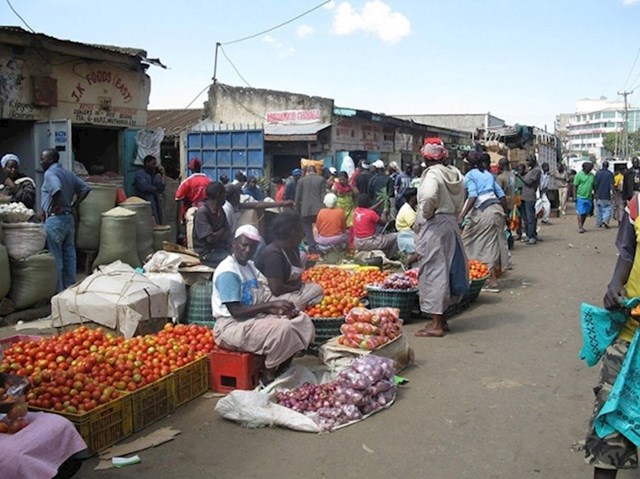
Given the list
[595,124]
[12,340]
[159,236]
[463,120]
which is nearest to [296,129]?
[159,236]

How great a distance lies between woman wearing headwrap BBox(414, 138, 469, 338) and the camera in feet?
23.6

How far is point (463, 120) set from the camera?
40781mm

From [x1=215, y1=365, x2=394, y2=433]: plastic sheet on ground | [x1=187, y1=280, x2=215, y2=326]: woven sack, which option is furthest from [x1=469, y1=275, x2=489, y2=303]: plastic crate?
[x1=215, y1=365, x2=394, y2=433]: plastic sheet on ground

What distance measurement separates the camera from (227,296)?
537 centimetres

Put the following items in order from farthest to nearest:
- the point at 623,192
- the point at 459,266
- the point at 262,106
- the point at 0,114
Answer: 1. the point at 262,106
2. the point at 623,192
3. the point at 0,114
4. the point at 459,266

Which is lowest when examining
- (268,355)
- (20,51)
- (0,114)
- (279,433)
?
(279,433)

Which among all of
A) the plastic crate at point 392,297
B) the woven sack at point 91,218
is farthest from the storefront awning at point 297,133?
the plastic crate at point 392,297

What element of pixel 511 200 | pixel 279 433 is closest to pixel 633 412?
pixel 279 433

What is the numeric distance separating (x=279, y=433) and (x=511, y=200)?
11473 mm

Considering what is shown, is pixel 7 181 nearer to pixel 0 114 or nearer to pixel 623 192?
pixel 0 114

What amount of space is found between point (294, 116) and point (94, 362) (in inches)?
650

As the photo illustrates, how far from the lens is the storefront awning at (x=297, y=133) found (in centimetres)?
1912

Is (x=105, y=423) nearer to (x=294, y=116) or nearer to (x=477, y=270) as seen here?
(x=477, y=270)

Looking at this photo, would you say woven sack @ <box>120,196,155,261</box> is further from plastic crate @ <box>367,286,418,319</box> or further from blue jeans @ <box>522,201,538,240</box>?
blue jeans @ <box>522,201,538,240</box>
